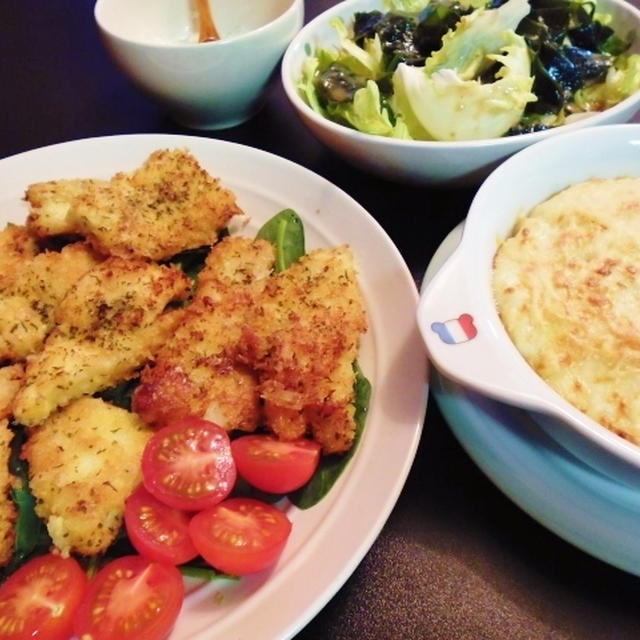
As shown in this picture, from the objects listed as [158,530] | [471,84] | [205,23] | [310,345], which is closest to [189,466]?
[158,530]

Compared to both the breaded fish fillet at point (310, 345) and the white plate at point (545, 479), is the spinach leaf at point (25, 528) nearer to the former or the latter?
the breaded fish fillet at point (310, 345)

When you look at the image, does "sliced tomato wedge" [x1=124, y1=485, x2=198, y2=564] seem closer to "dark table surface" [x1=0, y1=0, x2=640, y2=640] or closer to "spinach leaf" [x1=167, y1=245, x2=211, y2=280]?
"dark table surface" [x1=0, y1=0, x2=640, y2=640]

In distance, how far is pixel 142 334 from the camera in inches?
67.7

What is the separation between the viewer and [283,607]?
1186mm

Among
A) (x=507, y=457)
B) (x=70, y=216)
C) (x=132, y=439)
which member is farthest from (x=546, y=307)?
(x=70, y=216)

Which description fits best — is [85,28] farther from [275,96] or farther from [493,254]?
[493,254]

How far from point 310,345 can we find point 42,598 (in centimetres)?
74

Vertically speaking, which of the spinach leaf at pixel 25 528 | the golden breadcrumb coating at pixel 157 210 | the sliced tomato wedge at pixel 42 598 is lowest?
the spinach leaf at pixel 25 528

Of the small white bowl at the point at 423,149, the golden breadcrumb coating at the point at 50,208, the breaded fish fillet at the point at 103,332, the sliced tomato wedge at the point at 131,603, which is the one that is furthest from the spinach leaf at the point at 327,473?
the golden breadcrumb coating at the point at 50,208

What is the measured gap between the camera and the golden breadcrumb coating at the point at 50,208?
191 cm

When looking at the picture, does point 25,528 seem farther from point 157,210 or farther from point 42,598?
point 157,210

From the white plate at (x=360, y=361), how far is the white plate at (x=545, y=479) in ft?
0.34

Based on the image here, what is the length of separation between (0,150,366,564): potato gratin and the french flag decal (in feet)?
1.05

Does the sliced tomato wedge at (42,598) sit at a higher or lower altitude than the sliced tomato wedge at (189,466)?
lower
